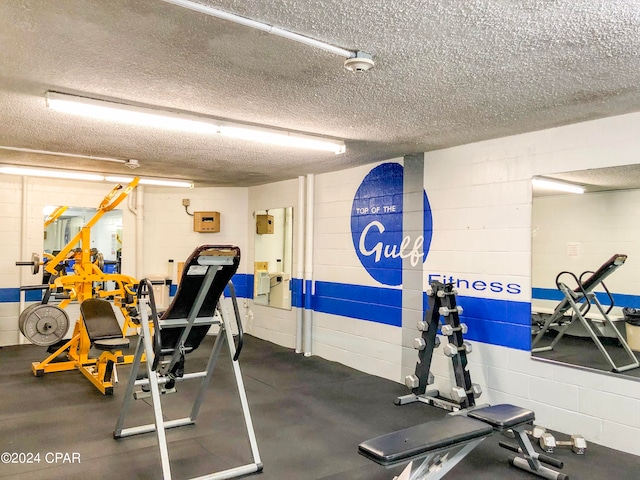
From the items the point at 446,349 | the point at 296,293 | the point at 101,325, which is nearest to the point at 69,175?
the point at 101,325

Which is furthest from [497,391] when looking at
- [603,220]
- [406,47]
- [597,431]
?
[406,47]

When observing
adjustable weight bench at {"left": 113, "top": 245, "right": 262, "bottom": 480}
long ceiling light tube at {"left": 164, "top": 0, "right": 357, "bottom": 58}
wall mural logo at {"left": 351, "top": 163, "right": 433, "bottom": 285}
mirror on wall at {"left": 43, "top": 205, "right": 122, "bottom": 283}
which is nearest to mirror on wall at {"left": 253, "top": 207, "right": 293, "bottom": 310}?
wall mural logo at {"left": 351, "top": 163, "right": 433, "bottom": 285}

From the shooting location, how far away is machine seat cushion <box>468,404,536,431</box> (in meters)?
2.83

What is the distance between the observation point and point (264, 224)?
7.29 metres

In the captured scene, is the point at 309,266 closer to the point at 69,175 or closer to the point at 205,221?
the point at 205,221

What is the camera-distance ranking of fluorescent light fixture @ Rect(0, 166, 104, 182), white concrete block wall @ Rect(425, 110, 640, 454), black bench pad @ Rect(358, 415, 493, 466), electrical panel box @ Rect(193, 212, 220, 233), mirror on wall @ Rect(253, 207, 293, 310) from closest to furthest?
black bench pad @ Rect(358, 415, 493, 466)
white concrete block wall @ Rect(425, 110, 640, 454)
fluorescent light fixture @ Rect(0, 166, 104, 182)
mirror on wall @ Rect(253, 207, 293, 310)
electrical panel box @ Rect(193, 212, 220, 233)

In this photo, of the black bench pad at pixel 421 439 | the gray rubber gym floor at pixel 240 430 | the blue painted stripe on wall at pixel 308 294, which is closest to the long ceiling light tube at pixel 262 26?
the black bench pad at pixel 421 439

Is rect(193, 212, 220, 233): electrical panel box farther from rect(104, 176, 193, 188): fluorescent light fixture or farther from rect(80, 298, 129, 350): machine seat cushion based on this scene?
rect(80, 298, 129, 350): machine seat cushion

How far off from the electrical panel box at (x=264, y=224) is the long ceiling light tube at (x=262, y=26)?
5002 millimetres

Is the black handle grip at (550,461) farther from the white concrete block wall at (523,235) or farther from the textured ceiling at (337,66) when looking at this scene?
the textured ceiling at (337,66)

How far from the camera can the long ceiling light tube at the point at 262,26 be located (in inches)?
74.7

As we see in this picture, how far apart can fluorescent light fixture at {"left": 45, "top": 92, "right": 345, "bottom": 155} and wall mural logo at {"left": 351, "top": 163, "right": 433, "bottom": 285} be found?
1.11 meters

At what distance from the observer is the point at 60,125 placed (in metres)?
3.87

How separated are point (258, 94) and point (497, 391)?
10.5ft
